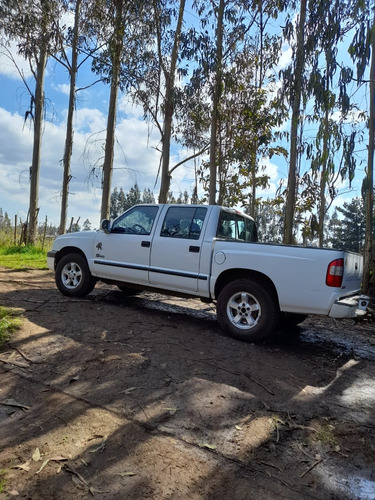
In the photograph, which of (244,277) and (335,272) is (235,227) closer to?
(244,277)

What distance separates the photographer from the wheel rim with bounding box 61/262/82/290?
670cm

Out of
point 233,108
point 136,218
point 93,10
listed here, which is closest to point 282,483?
point 136,218

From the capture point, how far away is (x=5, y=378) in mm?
3459

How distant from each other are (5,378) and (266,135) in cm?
1308

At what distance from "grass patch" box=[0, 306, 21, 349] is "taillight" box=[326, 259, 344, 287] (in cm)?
391

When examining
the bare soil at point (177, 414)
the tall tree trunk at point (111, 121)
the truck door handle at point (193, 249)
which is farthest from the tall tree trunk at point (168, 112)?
the bare soil at point (177, 414)

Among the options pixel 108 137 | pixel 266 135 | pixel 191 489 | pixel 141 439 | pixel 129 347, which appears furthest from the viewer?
pixel 266 135

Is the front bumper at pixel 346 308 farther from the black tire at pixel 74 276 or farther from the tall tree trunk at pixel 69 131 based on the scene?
the tall tree trunk at pixel 69 131

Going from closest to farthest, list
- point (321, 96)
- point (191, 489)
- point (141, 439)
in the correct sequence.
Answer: point (191, 489) → point (141, 439) → point (321, 96)

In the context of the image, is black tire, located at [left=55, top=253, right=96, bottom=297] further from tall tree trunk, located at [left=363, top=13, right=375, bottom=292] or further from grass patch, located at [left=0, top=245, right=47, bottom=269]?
tall tree trunk, located at [left=363, top=13, right=375, bottom=292]

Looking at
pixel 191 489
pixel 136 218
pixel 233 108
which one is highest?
pixel 233 108

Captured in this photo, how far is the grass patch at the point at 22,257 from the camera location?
452 inches

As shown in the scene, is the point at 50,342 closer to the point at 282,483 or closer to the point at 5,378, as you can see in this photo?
the point at 5,378

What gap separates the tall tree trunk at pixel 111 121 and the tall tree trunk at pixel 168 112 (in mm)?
1875
